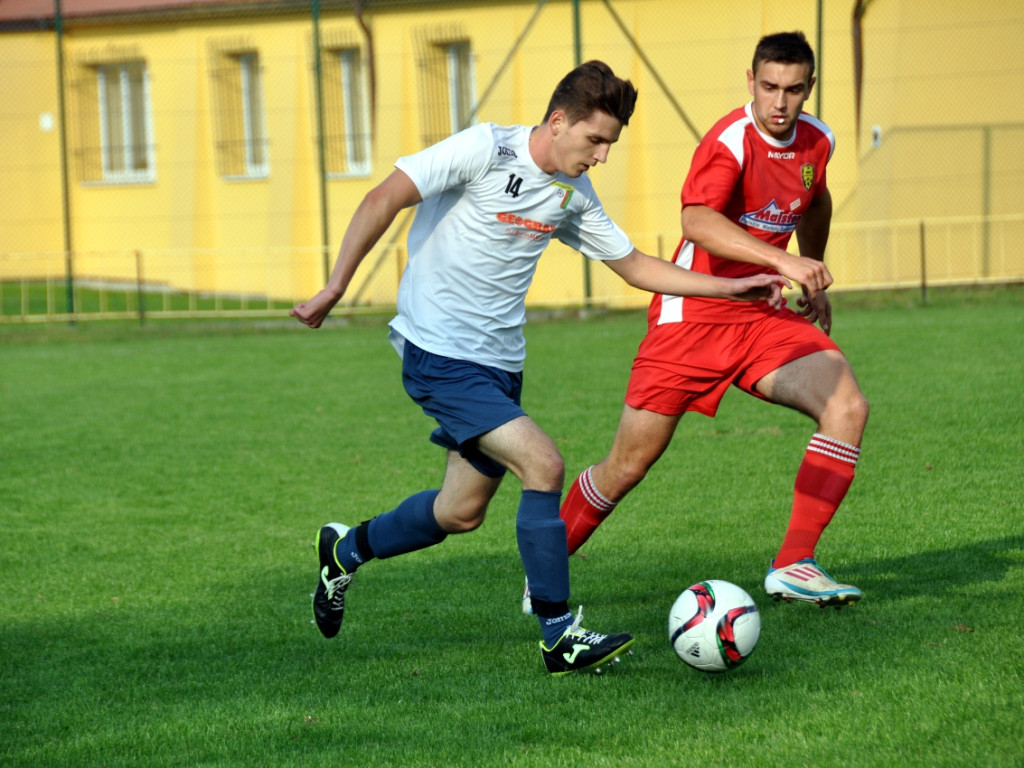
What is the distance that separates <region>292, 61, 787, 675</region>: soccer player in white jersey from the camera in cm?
426

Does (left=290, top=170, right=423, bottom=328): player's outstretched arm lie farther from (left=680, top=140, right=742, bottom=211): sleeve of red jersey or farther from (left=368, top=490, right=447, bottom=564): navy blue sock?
(left=680, top=140, right=742, bottom=211): sleeve of red jersey

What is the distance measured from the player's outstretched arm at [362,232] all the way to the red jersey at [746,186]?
49.9 inches

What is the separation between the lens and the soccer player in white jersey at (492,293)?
426 centimetres

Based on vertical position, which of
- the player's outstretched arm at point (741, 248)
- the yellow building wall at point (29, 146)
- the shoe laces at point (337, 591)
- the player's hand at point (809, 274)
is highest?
the yellow building wall at point (29, 146)

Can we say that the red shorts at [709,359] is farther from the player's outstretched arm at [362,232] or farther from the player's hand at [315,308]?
the player's hand at [315,308]

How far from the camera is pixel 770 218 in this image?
5.17 meters

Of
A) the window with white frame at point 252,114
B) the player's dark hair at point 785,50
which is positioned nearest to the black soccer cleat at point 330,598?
the player's dark hair at point 785,50

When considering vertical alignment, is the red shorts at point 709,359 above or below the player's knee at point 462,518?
above

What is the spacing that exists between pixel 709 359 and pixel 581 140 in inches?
46.5

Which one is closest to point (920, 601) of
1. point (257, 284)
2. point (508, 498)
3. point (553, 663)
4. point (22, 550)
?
point (553, 663)

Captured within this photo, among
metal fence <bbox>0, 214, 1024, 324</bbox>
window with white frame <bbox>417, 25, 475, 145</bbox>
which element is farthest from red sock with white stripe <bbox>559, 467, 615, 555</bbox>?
window with white frame <bbox>417, 25, 475, 145</bbox>

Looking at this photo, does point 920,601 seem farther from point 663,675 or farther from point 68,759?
point 68,759

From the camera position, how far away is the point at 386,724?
12.3 feet

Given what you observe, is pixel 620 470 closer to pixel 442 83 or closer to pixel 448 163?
pixel 448 163
